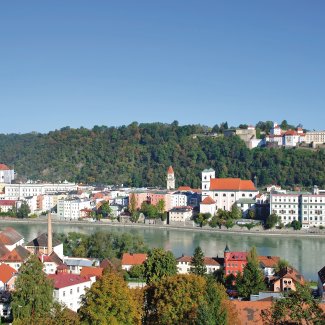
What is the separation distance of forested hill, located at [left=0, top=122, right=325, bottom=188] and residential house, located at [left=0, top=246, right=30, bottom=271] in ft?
65.6

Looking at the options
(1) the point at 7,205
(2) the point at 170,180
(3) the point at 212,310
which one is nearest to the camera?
(3) the point at 212,310

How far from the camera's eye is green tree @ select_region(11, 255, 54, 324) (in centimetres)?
745

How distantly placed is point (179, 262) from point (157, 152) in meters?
24.4

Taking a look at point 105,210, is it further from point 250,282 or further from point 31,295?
point 31,295

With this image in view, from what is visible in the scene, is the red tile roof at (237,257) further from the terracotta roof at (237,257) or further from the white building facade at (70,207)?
the white building facade at (70,207)

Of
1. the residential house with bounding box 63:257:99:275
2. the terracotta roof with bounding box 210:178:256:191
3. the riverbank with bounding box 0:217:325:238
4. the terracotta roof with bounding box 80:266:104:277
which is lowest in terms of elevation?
the riverbank with bounding box 0:217:325:238

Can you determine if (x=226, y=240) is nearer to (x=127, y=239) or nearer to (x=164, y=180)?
(x=127, y=239)

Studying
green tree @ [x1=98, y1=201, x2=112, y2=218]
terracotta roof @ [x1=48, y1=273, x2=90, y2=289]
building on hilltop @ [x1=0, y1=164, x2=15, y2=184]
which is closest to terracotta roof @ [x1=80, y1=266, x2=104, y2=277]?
terracotta roof @ [x1=48, y1=273, x2=90, y2=289]

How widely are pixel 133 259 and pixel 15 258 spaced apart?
241cm

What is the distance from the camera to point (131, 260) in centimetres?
1251

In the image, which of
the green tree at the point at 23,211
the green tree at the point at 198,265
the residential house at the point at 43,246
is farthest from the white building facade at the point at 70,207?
the green tree at the point at 198,265

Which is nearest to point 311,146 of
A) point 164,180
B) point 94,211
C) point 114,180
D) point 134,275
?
point 164,180

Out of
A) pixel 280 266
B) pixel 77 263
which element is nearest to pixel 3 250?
pixel 77 263

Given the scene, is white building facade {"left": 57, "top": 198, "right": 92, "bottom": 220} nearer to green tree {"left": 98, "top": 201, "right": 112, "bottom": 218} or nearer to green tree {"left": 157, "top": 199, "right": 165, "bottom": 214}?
green tree {"left": 98, "top": 201, "right": 112, "bottom": 218}
